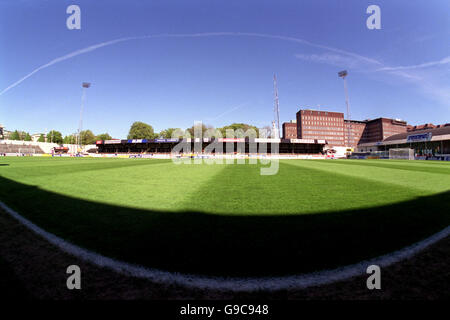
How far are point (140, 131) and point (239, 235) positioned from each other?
83.8 meters

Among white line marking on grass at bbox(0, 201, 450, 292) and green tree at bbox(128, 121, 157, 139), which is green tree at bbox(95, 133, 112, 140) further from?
white line marking on grass at bbox(0, 201, 450, 292)

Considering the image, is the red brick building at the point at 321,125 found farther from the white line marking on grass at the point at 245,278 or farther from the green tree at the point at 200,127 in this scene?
the white line marking on grass at the point at 245,278

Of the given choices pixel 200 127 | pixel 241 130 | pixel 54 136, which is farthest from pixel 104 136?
pixel 241 130

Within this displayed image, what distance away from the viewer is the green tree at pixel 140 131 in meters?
77.8

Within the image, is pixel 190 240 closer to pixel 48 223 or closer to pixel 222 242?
pixel 222 242

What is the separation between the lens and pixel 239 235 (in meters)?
3.11

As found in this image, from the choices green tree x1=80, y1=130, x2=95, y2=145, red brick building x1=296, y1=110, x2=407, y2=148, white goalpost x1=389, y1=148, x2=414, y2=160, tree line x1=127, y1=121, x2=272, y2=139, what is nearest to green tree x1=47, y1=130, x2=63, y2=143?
green tree x1=80, y1=130, x2=95, y2=145

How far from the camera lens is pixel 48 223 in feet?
12.3

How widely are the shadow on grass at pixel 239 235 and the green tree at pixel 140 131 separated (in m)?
79.8

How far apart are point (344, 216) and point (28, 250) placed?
5614 millimetres

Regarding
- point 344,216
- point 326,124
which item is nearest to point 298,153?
point 344,216

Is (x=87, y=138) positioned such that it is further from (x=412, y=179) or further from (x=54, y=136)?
(x=412, y=179)

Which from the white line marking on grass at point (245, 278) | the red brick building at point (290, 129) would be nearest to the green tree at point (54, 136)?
the white line marking on grass at point (245, 278)
